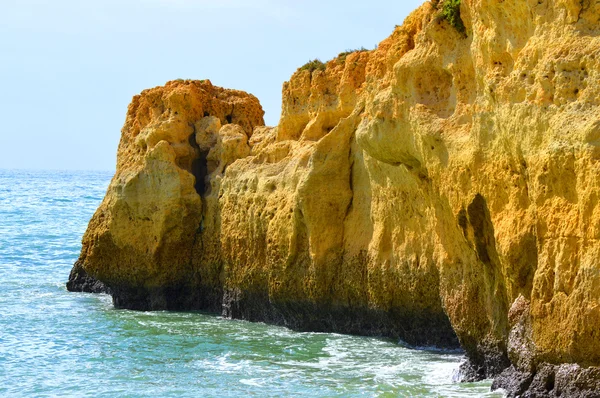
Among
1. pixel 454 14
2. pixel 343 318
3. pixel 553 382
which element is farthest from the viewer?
pixel 343 318

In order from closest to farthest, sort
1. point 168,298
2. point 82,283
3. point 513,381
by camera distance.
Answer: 1. point 513,381
2. point 168,298
3. point 82,283

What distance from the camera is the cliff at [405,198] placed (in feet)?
45.6

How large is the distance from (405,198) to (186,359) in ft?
16.9

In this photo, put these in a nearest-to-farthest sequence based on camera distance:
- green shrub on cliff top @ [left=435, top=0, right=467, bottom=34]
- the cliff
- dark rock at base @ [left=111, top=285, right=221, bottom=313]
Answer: the cliff
green shrub on cliff top @ [left=435, top=0, right=467, bottom=34]
dark rock at base @ [left=111, top=285, right=221, bottom=313]

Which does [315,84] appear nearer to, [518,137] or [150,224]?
[150,224]

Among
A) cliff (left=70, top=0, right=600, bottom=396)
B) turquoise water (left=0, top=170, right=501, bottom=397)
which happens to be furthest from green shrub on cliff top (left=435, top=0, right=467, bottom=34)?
turquoise water (left=0, top=170, right=501, bottom=397)

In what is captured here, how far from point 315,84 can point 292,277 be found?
4.56 meters

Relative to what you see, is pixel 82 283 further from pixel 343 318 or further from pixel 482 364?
pixel 482 364

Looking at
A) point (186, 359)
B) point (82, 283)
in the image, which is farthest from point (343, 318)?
point (82, 283)

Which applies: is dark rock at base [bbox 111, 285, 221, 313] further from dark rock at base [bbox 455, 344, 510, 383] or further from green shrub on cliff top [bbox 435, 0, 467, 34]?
green shrub on cliff top [bbox 435, 0, 467, 34]

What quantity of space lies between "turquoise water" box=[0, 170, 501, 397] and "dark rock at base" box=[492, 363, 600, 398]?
763mm

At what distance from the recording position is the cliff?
45.6 feet

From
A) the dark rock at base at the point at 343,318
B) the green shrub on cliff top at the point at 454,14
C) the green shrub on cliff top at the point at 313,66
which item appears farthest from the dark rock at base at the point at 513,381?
the green shrub on cliff top at the point at 313,66

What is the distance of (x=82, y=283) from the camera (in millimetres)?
32594
